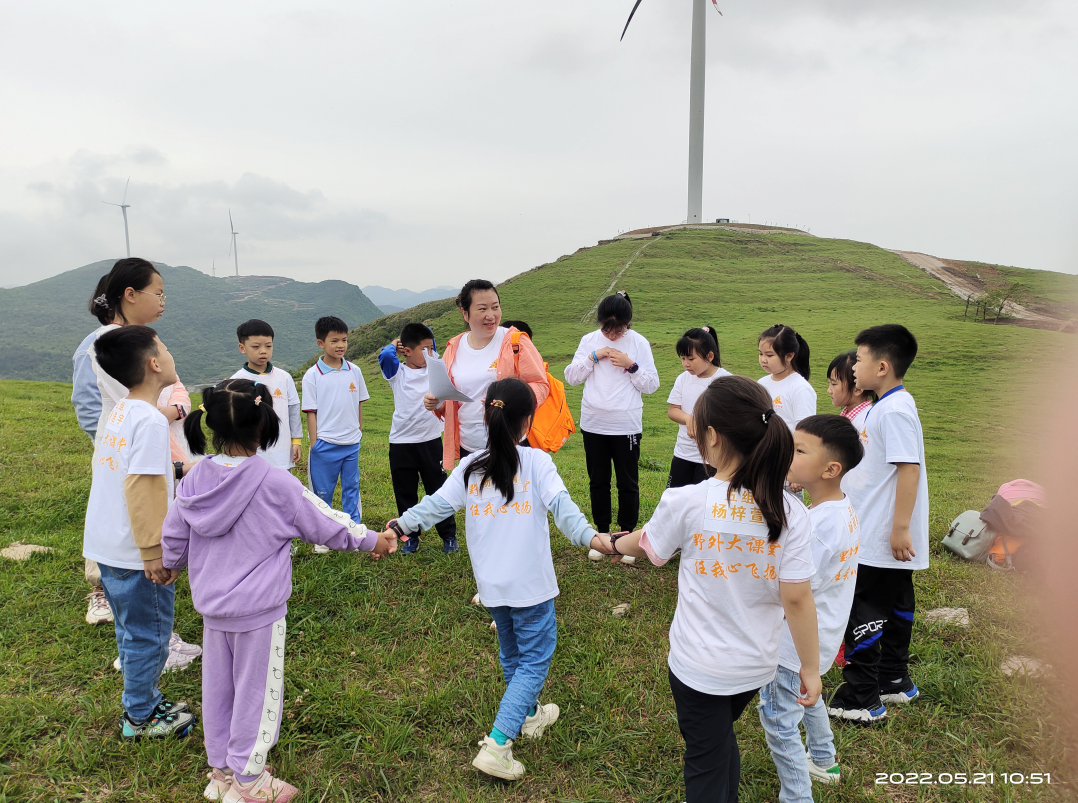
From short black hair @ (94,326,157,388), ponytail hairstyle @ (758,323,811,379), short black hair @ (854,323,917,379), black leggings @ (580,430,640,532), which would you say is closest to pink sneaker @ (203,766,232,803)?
short black hair @ (94,326,157,388)

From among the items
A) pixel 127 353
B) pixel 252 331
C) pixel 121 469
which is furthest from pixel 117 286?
pixel 252 331

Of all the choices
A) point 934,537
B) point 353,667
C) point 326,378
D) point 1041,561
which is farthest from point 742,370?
point 1041,561

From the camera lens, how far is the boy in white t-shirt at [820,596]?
97.5 inches

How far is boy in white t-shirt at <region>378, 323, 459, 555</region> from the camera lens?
5.29 metres

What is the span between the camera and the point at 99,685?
3367 mm

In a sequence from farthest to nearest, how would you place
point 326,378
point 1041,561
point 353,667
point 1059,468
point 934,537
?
point 934,537 → point 326,378 → point 353,667 → point 1041,561 → point 1059,468

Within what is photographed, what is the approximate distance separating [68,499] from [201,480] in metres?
5.03

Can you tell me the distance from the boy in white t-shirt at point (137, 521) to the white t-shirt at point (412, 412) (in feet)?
7.72

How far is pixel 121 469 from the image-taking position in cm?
287

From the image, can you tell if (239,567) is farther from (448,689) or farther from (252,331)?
(252,331)

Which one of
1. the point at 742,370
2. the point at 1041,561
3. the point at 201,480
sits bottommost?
A: the point at 742,370

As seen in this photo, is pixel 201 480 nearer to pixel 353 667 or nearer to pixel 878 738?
pixel 353 667

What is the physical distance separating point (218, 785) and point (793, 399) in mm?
3867

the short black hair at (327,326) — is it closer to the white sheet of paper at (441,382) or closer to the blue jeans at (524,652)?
the white sheet of paper at (441,382)
